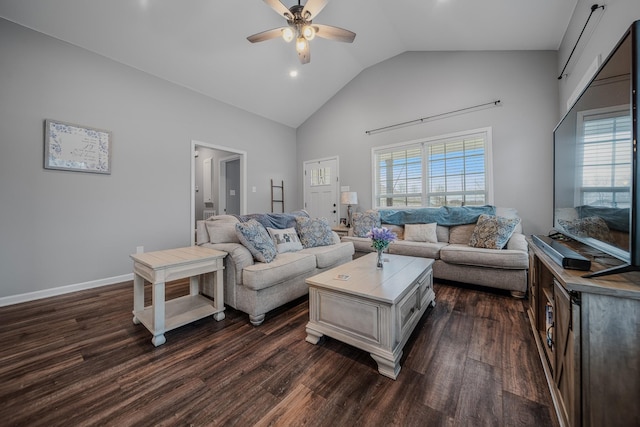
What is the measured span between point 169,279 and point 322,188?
13.4ft

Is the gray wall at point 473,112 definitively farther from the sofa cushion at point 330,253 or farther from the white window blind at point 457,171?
the sofa cushion at point 330,253

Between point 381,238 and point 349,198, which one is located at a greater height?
point 349,198

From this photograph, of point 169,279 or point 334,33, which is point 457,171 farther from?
point 169,279

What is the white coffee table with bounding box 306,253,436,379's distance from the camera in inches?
57.3

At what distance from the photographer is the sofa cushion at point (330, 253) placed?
271 cm

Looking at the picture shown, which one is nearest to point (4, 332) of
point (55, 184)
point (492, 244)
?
point (55, 184)

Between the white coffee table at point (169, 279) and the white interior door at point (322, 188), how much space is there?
3451mm

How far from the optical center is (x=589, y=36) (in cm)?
216

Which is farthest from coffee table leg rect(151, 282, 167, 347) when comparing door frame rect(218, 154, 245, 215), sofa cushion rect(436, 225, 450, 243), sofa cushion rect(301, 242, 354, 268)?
door frame rect(218, 154, 245, 215)

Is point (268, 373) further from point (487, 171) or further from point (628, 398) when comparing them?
point (487, 171)

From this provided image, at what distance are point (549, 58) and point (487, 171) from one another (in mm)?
1608

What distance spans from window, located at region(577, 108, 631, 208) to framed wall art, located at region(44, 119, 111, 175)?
4546mm

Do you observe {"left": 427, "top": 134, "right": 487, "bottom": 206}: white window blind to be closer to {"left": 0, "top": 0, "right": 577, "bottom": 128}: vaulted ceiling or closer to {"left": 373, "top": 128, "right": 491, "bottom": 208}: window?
{"left": 373, "top": 128, "right": 491, "bottom": 208}: window

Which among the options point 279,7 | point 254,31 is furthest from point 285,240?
point 254,31
